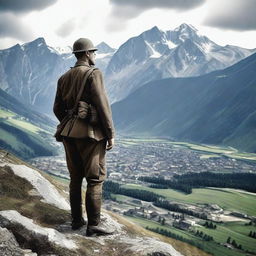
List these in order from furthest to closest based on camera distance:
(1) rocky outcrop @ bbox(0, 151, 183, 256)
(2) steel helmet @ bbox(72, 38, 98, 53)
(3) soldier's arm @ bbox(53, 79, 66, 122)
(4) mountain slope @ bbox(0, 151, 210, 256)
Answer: (3) soldier's arm @ bbox(53, 79, 66, 122) < (2) steel helmet @ bbox(72, 38, 98, 53) < (4) mountain slope @ bbox(0, 151, 210, 256) < (1) rocky outcrop @ bbox(0, 151, 183, 256)

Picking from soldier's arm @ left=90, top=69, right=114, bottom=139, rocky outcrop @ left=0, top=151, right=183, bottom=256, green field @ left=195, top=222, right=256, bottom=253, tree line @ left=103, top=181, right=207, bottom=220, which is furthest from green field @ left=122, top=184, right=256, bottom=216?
soldier's arm @ left=90, top=69, right=114, bottom=139

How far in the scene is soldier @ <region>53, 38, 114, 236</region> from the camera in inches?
502

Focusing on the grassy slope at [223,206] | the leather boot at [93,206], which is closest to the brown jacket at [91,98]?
the leather boot at [93,206]

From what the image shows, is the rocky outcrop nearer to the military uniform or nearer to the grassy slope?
the military uniform

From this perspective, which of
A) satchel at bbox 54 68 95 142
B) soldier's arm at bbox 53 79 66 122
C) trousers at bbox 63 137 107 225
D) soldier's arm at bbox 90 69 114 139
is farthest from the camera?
soldier's arm at bbox 53 79 66 122

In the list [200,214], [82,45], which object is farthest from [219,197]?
[82,45]

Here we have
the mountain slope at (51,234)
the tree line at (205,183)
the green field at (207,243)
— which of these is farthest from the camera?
the tree line at (205,183)

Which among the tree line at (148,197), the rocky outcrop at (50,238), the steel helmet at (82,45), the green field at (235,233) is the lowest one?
the tree line at (148,197)

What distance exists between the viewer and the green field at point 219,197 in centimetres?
14238

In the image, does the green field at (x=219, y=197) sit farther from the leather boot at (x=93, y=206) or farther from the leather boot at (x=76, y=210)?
the leather boot at (x=93, y=206)

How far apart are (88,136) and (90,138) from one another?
13 centimetres

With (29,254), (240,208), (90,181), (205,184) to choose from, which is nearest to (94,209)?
(90,181)

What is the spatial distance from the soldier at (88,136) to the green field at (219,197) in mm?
130013

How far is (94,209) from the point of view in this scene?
13.3m
